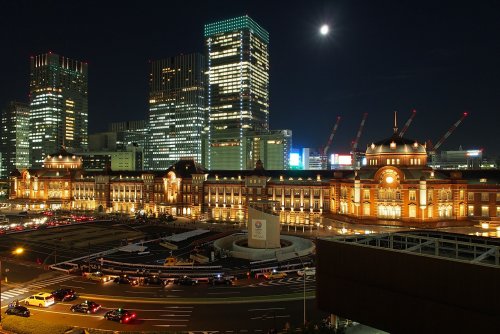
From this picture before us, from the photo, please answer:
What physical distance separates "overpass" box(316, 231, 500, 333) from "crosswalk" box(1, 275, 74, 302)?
38837mm

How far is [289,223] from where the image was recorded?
10600 centimetres

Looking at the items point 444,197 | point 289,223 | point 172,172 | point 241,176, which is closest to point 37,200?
point 172,172

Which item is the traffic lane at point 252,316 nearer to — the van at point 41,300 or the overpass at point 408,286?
the overpass at point 408,286


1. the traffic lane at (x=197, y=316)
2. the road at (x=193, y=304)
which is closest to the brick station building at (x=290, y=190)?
the road at (x=193, y=304)

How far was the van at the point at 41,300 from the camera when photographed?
44.5 m

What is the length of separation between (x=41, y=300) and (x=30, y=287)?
9.19m

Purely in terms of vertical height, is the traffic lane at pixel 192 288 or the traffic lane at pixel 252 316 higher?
the traffic lane at pixel 192 288

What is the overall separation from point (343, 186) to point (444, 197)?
847 inches

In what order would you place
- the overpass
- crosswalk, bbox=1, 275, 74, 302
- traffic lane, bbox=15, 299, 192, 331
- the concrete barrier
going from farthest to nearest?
the concrete barrier < crosswalk, bbox=1, 275, 74, 302 < traffic lane, bbox=15, 299, 192, 331 < the overpass

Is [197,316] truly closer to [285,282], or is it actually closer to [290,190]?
[285,282]

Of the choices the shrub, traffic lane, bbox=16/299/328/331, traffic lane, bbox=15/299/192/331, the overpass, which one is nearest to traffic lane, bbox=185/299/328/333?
traffic lane, bbox=16/299/328/331

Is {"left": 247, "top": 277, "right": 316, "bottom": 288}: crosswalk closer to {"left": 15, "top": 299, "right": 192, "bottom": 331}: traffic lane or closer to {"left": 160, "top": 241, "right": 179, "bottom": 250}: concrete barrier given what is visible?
{"left": 15, "top": 299, "right": 192, "bottom": 331}: traffic lane

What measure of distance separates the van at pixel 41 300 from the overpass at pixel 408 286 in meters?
31.5

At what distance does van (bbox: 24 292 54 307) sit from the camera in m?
44.5
